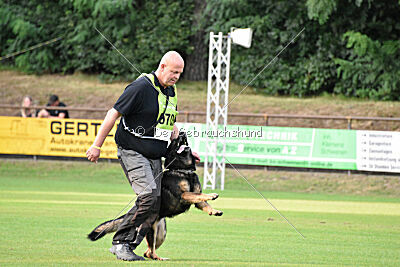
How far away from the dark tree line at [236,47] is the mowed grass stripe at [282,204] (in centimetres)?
1227

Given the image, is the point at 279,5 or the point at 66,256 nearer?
the point at 66,256

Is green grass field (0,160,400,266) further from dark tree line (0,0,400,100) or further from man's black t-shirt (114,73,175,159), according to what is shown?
dark tree line (0,0,400,100)

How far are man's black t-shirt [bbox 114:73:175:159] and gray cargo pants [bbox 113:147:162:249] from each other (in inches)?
3.2

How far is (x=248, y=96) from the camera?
3097 centimetres

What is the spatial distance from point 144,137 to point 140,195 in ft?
1.84

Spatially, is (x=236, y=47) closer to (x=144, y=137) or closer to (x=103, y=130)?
(x=144, y=137)

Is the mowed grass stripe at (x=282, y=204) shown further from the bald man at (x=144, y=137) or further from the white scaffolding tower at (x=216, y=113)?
the bald man at (x=144, y=137)

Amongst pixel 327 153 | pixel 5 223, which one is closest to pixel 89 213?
pixel 5 223

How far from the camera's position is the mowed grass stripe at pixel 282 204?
15.5m

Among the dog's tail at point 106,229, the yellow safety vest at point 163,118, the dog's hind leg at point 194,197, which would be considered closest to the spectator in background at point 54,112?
the dog's tail at point 106,229

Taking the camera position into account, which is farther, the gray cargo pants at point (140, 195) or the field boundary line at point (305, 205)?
the field boundary line at point (305, 205)

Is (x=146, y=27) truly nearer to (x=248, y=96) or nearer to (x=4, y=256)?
(x=248, y=96)

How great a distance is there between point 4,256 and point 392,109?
2213 cm

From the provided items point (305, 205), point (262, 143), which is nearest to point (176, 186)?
point (305, 205)
